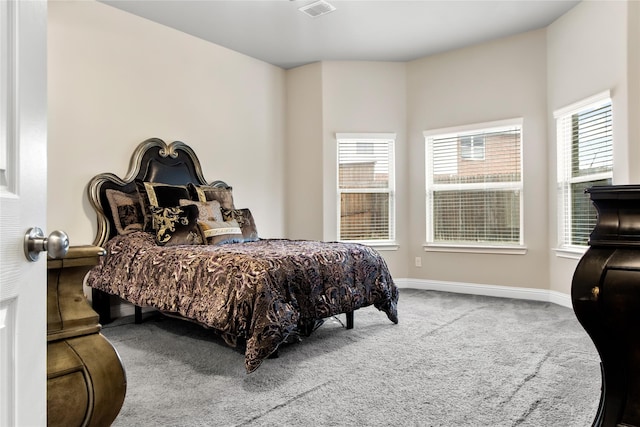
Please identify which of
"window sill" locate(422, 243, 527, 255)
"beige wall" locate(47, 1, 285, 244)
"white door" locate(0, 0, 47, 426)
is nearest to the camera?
"white door" locate(0, 0, 47, 426)

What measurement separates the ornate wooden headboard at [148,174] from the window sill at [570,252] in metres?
3.61

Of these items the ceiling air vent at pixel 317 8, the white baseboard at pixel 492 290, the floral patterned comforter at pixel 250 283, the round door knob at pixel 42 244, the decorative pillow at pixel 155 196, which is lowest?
the white baseboard at pixel 492 290

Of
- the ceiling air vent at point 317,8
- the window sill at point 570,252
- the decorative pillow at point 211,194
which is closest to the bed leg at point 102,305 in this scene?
the decorative pillow at point 211,194

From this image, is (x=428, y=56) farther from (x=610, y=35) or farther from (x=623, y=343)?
(x=623, y=343)

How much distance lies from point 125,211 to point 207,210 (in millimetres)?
721

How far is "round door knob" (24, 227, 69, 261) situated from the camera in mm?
794

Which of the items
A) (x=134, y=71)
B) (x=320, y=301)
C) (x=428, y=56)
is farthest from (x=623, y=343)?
(x=428, y=56)

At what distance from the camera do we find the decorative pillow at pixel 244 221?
13.3ft

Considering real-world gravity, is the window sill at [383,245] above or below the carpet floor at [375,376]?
above

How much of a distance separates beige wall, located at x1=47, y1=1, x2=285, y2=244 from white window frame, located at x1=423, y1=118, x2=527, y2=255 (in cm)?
191

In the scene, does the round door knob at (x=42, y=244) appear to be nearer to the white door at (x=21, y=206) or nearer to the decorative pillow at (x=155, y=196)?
the white door at (x=21, y=206)

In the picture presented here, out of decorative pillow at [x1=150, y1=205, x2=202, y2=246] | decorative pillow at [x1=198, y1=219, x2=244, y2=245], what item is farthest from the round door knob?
decorative pillow at [x1=198, y1=219, x2=244, y2=245]

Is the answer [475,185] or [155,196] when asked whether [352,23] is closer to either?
[475,185]

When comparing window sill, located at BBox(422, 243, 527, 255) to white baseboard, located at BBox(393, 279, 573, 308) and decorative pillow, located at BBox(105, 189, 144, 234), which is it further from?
decorative pillow, located at BBox(105, 189, 144, 234)
